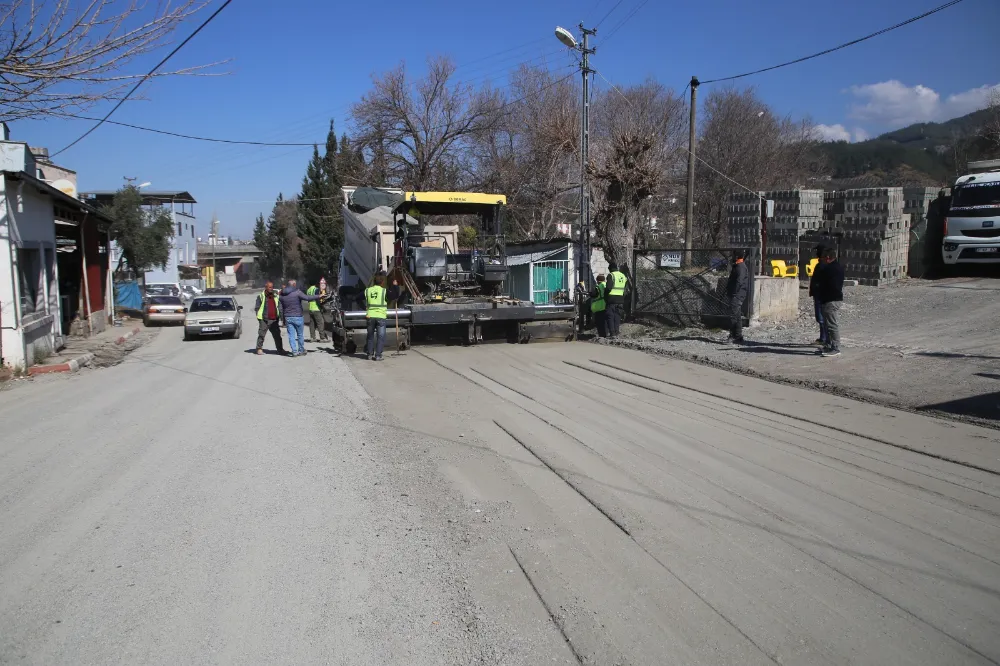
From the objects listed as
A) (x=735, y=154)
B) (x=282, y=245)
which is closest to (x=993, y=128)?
(x=735, y=154)

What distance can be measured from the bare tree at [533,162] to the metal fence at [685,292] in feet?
45.4

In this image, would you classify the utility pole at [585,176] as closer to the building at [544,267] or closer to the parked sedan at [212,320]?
the building at [544,267]

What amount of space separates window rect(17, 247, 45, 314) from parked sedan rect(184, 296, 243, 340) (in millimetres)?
5094

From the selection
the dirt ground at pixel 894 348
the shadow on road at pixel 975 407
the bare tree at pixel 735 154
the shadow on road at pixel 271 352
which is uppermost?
the bare tree at pixel 735 154

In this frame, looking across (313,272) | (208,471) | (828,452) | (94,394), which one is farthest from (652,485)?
(313,272)

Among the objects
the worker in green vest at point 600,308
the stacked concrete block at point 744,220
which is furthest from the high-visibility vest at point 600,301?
the stacked concrete block at point 744,220

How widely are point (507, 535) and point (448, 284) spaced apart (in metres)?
11.5

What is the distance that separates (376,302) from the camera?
45.7 feet

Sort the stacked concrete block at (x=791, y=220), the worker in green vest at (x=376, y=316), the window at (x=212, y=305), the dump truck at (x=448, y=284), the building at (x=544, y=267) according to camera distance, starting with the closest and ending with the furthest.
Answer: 1. the worker in green vest at (x=376, y=316)
2. the dump truck at (x=448, y=284)
3. the stacked concrete block at (x=791, y=220)
4. the window at (x=212, y=305)
5. the building at (x=544, y=267)

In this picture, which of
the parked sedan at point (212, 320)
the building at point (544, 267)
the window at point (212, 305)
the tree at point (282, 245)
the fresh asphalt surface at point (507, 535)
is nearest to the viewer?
the fresh asphalt surface at point (507, 535)

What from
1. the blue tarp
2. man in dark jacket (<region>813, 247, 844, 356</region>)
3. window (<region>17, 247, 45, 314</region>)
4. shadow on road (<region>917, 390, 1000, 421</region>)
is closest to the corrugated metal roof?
man in dark jacket (<region>813, 247, 844, 356</region>)

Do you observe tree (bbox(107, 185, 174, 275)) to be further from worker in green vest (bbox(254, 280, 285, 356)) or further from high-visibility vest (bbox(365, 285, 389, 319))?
high-visibility vest (bbox(365, 285, 389, 319))

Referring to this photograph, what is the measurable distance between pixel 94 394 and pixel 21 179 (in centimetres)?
571

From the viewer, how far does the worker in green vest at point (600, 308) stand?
55.0 feet
